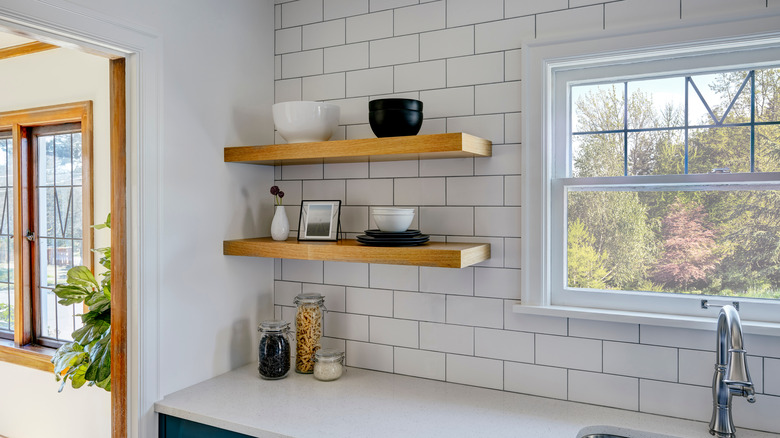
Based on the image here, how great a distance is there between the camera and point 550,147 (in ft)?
6.15

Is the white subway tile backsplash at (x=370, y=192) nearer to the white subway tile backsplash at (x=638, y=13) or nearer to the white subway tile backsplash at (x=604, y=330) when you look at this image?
the white subway tile backsplash at (x=604, y=330)

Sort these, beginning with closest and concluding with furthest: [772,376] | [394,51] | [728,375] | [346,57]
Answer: [728,375] < [772,376] < [394,51] < [346,57]

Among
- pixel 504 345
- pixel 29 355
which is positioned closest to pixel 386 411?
pixel 504 345

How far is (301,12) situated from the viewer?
2326 millimetres

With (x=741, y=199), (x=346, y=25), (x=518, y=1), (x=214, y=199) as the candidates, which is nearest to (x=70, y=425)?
(x=214, y=199)

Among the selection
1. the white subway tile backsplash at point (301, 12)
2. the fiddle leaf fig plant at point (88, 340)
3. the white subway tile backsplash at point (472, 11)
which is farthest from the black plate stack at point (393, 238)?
the fiddle leaf fig plant at point (88, 340)

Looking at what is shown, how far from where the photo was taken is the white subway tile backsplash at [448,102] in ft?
6.51

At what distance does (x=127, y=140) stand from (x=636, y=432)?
1809 mm

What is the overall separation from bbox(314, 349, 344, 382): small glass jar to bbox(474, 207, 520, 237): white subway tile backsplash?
0.71m

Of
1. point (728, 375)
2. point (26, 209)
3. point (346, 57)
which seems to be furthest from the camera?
point (26, 209)

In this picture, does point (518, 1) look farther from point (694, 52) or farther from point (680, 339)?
point (680, 339)

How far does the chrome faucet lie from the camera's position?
1.44 m

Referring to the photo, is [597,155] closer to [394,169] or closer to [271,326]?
[394,169]

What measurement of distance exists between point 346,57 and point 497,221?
904 millimetres
